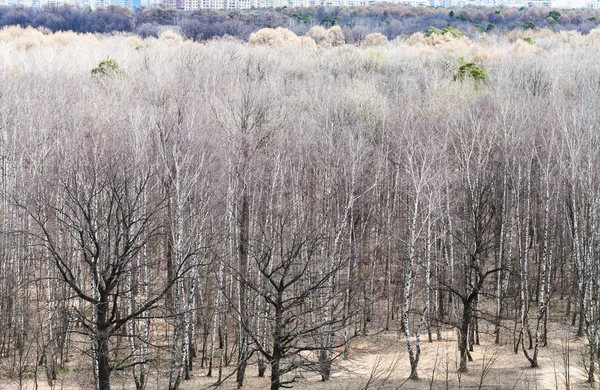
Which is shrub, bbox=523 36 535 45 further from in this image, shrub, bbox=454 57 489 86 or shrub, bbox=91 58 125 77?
shrub, bbox=91 58 125 77

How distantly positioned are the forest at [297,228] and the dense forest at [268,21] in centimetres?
4487

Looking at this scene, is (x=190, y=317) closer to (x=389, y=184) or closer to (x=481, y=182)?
(x=481, y=182)

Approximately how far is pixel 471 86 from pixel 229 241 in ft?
91.0

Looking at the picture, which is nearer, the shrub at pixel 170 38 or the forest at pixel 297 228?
the forest at pixel 297 228

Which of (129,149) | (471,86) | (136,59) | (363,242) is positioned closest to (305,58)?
(136,59)

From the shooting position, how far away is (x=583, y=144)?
1321 inches

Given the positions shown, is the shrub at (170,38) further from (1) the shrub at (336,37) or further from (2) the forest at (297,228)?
(2) the forest at (297,228)

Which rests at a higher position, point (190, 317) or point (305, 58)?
point (305, 58)

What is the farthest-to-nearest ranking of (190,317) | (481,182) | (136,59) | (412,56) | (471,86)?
(412,56), (136,59), (471,86), (481,182), (190,317)

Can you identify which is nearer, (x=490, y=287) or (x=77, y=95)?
(x=490, y=287)

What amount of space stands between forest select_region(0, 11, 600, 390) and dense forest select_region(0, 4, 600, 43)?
1767 inches

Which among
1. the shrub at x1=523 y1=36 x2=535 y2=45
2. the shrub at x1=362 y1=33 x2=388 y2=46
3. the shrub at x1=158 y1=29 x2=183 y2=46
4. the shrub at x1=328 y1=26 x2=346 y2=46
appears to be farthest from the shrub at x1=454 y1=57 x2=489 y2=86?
the shrub at x1=158 y1=29 x2=183 y2=46

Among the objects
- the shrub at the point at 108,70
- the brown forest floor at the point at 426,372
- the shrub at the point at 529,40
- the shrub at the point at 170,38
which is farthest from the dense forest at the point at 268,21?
the brown forest floor at the point at 426,372

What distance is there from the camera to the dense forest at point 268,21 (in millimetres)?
105706
